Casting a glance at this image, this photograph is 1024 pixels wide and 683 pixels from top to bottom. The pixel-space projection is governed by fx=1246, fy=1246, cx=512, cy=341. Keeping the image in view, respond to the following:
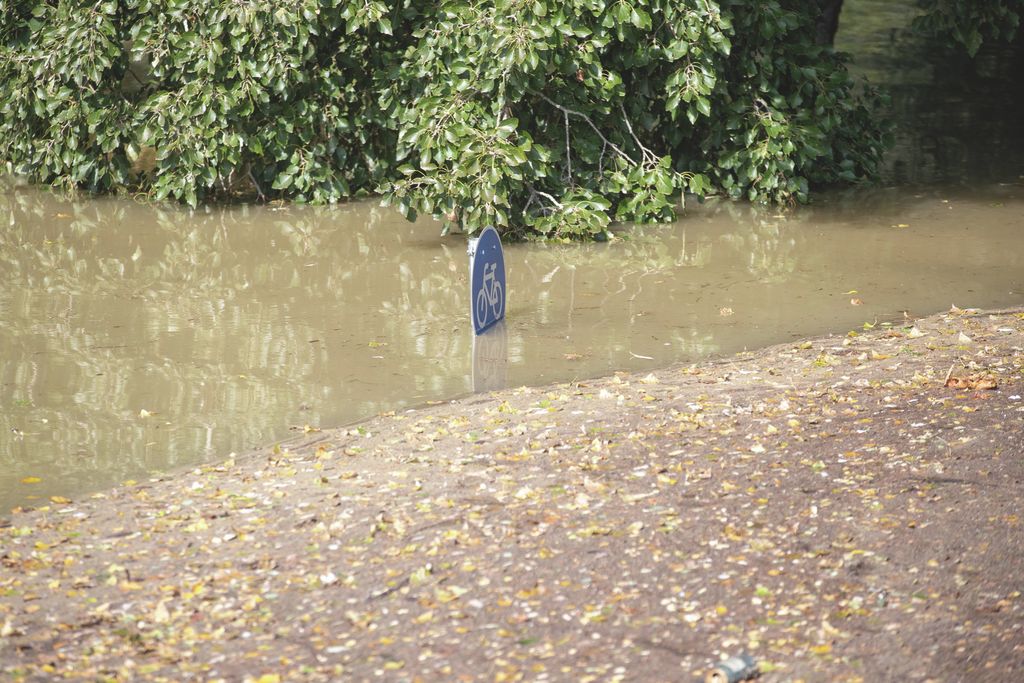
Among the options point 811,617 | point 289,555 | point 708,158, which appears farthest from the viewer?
point 708,158

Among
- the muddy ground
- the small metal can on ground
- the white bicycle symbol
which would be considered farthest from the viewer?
the white bicycle symbol

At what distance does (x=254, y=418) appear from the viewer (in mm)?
6453

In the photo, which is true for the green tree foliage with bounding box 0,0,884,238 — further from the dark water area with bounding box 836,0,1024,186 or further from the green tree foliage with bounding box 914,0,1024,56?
the dark water area with bounding box 836,0,1024,186

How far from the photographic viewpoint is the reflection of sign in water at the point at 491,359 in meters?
6.97

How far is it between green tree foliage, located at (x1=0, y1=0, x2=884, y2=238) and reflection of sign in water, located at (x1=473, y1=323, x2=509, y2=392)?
188cm

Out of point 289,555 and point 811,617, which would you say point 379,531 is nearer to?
point 289,555

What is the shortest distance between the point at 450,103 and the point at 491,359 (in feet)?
10.4

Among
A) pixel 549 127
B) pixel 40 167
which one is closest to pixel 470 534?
pixel 549 127

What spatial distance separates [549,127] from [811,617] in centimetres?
720

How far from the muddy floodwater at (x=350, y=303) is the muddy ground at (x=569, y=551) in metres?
0.87

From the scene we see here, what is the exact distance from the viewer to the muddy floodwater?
6.52m

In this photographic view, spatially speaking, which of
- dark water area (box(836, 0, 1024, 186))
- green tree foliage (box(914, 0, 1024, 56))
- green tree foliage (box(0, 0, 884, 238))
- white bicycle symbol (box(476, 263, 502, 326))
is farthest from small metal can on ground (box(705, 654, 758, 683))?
dark water area (box(836, 0, 1024, 186))

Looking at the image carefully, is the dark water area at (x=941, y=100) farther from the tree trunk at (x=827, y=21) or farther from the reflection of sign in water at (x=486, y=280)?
the reflection of sign in water at (x=486, y=280)

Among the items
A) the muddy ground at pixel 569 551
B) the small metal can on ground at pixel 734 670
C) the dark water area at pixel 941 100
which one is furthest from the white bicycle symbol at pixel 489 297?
the dark water area at pixel 941 100
